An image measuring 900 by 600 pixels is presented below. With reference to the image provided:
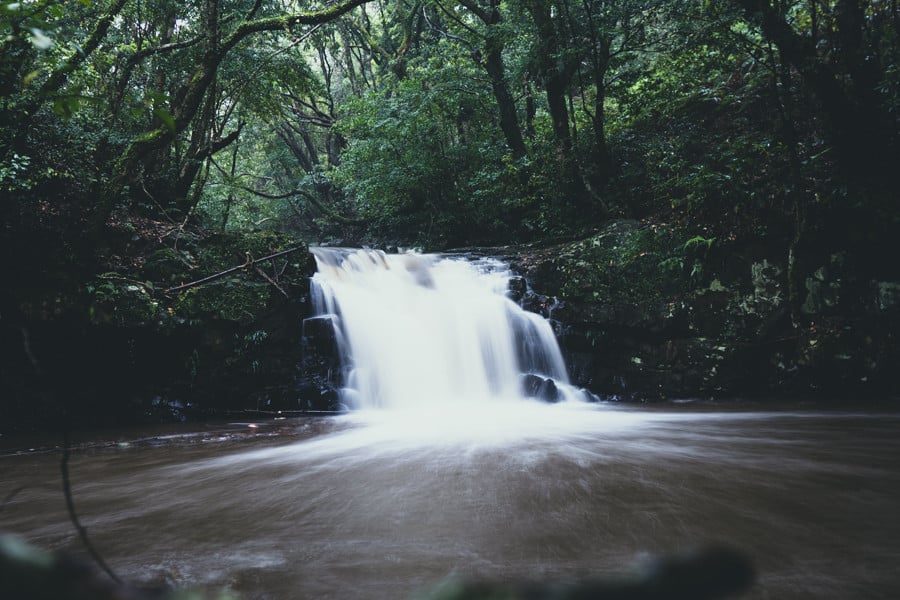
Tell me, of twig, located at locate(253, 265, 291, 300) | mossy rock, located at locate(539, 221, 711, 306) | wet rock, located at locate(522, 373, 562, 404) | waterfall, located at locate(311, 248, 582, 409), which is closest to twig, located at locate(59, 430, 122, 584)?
waterfall, located at locate(311, 248, 582, 409)

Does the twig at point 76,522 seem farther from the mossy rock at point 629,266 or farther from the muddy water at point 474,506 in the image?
the mossy rock at point 629,266

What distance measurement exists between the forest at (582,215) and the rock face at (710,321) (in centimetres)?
3

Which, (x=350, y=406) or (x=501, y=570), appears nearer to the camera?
(x=501, y=570)

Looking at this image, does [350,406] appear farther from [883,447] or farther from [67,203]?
[883,447]

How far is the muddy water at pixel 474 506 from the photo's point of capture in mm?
2156

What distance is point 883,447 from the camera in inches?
168

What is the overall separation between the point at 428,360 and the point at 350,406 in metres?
1.64

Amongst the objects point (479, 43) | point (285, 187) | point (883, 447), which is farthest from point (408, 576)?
point (285, 187)

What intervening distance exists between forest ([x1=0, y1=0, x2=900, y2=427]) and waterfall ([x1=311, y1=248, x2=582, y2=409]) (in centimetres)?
58

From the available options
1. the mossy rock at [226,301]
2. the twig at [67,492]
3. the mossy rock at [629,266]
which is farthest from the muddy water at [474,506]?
the mossy rock at [629,266]

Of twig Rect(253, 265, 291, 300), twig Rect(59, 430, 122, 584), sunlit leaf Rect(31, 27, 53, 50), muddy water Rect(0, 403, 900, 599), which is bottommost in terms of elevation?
muddy water Rect(0, 403, 900, 599)

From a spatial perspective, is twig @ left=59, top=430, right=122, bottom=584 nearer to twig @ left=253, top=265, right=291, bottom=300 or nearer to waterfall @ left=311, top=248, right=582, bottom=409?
waterfall @ left=311, top=248, right=582, bottom=409

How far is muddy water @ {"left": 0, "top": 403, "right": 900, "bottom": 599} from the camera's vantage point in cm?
216

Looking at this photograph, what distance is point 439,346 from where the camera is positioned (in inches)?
344
